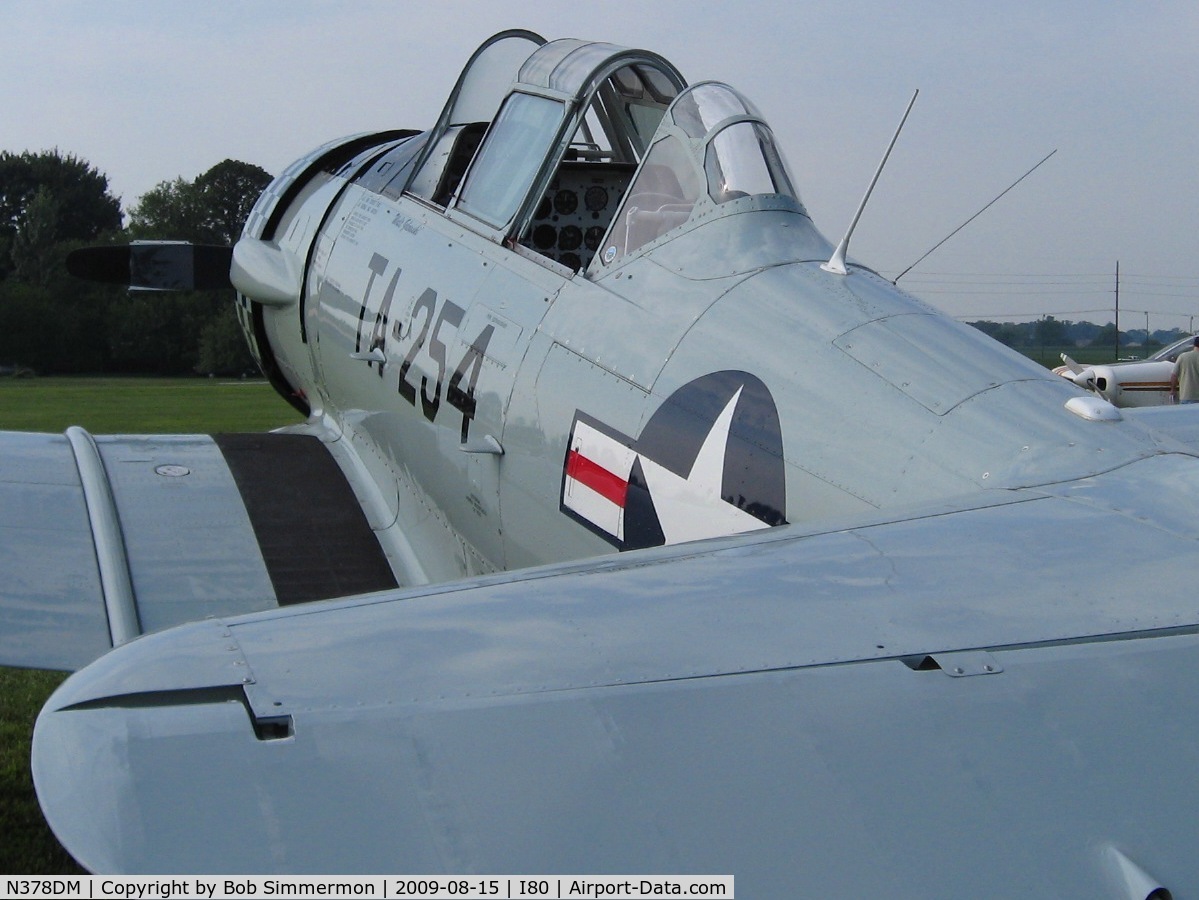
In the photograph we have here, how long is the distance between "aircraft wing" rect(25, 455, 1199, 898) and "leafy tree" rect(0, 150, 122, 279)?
57.2 metres

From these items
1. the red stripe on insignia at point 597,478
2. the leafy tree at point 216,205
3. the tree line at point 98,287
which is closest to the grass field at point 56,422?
the red stripe on insignia at point 597,478

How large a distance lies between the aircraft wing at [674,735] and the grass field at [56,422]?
8.11 ft

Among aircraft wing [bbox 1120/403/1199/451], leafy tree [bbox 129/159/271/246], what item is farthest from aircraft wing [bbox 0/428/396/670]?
leafy tree [bbox 129/159/271/246]

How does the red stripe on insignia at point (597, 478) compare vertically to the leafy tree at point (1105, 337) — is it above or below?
above

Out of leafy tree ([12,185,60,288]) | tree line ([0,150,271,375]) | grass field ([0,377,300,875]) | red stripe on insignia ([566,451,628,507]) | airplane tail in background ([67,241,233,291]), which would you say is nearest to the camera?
red stripe on insignia ([566,451,628,507])

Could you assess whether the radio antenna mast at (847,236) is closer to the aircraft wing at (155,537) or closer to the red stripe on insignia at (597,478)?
the red stripe on insignia at (597,478)

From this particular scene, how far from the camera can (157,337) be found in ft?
156

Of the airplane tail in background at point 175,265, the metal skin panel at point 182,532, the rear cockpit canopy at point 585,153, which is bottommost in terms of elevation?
the metal skin panel at point 182,532

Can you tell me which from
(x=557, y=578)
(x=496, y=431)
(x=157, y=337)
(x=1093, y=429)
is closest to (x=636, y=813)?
(x=557, y=578)

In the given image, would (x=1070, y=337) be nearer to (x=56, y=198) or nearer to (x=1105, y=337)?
(x=1105, y=337)

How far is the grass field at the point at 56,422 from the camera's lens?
4594mm

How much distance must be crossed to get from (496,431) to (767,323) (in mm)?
1283

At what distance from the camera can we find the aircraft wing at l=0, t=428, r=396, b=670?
445cm

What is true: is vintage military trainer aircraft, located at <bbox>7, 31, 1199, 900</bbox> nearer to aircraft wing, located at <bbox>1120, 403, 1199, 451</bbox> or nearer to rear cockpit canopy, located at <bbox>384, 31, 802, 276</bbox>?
rear cockpit canopy, located at <bbox>384, 31, 802, 276</bbox>
